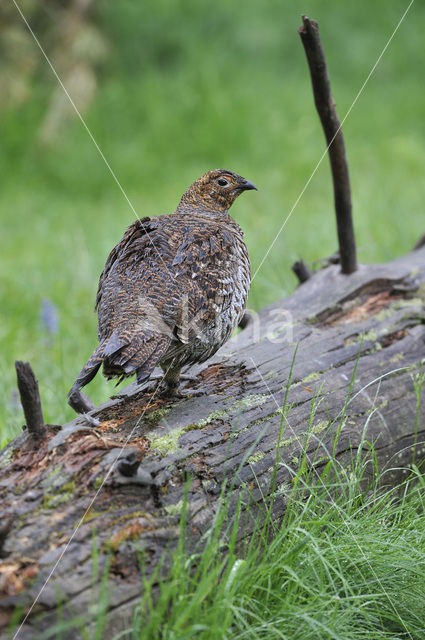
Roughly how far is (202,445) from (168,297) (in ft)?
1.89

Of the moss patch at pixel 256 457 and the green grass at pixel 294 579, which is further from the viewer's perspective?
the moss patch at pixel 256 457

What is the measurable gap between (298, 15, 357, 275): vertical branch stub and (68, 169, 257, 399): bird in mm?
1167

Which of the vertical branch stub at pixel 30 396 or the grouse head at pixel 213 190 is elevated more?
the grouse head at pixel 213 190

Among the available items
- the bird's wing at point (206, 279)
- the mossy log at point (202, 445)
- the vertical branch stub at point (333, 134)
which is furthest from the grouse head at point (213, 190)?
the vertical branch stub at point (333, 134)

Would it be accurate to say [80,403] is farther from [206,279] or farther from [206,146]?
[206,146]

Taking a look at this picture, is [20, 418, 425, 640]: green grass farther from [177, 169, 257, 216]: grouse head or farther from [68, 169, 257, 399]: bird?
[177, 169, 257, 216]: grouse head

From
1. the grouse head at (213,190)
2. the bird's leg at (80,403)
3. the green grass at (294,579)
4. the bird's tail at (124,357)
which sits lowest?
the green grass at (294,579)

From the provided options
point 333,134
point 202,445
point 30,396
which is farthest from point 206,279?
point 333,134

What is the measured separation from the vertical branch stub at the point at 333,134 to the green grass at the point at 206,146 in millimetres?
1063

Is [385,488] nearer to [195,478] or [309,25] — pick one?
[195,478]

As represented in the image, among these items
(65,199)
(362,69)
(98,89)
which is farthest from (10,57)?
(362,69)

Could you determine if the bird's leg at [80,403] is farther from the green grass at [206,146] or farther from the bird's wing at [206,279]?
the green grass at [206,146]

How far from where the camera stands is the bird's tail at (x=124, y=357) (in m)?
2.47

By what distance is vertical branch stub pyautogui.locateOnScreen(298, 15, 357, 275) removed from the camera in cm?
380
